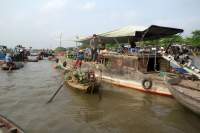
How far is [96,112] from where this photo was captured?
11.1m

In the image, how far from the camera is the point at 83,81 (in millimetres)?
14391

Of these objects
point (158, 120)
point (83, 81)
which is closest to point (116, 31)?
point (83, 81)

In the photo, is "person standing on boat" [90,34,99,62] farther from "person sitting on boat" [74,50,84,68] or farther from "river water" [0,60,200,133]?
"river water" [0,60,200,133]

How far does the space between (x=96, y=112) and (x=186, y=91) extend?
4613mm

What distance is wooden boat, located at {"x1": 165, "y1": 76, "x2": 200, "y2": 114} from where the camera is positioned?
31.3 feet

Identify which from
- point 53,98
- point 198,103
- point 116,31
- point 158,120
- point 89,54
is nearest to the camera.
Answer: point 198,103

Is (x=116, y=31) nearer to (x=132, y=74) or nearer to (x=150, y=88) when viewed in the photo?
(x=132, y=74)

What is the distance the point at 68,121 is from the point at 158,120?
3.93m

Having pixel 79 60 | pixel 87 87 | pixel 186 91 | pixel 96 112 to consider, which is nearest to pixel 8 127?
pixel 96 112

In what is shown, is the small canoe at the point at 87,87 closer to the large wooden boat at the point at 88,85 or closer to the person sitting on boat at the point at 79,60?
the large wooden boat at the point at 88,85

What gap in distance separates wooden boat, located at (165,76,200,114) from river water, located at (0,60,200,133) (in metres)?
0.81

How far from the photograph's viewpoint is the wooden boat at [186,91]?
31.3ft

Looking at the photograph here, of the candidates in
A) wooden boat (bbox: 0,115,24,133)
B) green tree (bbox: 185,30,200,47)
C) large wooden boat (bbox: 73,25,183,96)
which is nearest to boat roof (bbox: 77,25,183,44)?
large wooden boat (bbox: 73,25,183,96)

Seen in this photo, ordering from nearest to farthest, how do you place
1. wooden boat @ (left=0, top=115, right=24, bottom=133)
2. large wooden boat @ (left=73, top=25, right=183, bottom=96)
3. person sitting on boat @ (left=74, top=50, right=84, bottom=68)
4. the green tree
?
wooden boat @ (left=0, top=115, right=24, bottom=133), large wooden boat @ (left=73, top=25, right=183, bottom=96), person sitting on boat @ (left=74, top=50, right=84, bottom=68), the green tree
